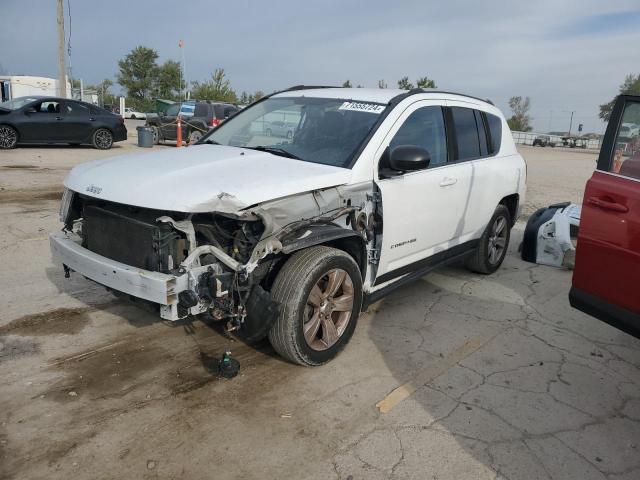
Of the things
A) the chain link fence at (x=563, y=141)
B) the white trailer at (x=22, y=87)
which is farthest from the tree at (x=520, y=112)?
the white trailer at (x=22, y=87)

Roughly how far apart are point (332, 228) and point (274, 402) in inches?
46.0

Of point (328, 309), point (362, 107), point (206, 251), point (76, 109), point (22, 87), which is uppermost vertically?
point (22, 87)

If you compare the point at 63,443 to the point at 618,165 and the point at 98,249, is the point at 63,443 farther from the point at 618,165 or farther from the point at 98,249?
the point at 618,165

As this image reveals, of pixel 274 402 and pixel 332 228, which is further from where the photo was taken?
pixel 332 228

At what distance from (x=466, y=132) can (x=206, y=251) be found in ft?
10.1

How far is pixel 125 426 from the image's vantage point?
9.27 feet

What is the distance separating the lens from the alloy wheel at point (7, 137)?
14023 mm

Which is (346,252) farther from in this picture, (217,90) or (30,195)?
(217,90)

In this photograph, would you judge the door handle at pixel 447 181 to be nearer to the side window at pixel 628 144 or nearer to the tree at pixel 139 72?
the side window at pixel 628 144

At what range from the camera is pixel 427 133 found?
438 centimetres

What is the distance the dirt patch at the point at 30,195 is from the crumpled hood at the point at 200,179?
5262 millimetres

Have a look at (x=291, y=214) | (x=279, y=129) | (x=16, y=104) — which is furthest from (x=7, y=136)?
(x=291, y=214)

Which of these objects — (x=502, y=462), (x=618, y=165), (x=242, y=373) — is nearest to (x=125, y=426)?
(x=242, y=373)

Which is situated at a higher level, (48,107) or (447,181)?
(48,107)
